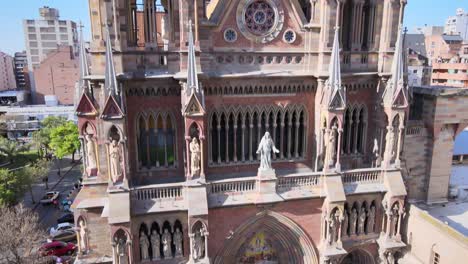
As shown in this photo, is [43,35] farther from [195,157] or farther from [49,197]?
[195,157]

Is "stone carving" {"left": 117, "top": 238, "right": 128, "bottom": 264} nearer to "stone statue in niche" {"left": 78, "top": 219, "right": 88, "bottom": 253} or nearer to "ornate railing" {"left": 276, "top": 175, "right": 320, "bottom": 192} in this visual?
"stone statue in niche" {"left": 78, "top": 219, "right": 88, "bottom": 253}

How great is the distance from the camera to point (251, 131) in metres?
19.8

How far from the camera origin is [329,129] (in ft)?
61.9

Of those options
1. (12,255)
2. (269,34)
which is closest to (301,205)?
(269,34)

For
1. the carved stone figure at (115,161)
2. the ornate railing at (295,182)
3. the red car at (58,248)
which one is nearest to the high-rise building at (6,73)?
the red car at (58,248)

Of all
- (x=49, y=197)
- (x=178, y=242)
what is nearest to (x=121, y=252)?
(x=178, y=242)

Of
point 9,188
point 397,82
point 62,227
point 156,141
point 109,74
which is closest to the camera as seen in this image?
point 109,74

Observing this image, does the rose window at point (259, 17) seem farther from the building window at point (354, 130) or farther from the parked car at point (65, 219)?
the parked car at point (65, 219)

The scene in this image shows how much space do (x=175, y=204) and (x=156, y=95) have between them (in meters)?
5.76

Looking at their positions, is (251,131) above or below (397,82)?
below

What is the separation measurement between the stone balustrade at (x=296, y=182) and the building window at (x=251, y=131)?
6.50 feet

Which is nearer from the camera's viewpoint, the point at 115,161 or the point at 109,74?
the point at 109,74

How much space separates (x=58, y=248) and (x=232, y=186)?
18.6m

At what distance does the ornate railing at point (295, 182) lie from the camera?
18859 millimetres
